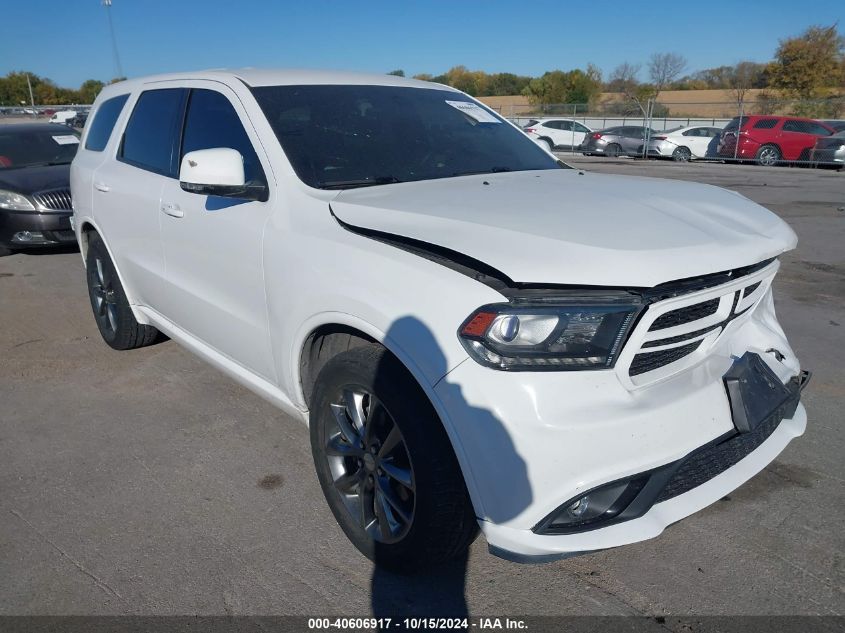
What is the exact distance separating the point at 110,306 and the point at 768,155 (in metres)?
21.6

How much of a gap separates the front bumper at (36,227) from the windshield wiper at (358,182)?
6526 millimetres

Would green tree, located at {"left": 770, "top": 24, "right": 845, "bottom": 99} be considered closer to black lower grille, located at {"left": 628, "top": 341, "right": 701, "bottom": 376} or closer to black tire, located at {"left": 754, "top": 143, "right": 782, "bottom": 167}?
black tire, located at {"left": 754, "top": 143, "right": 782, "bottom": 167}

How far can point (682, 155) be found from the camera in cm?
2405

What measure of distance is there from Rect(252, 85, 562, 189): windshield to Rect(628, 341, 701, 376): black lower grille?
1.48 metres

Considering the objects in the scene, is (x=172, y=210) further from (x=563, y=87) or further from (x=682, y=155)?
(x=563, y=87)

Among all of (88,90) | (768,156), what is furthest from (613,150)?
(88,90)

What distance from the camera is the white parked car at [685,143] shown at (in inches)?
930

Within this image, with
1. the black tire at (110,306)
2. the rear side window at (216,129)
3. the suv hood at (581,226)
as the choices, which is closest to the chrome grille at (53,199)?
the black tire at (110,306)

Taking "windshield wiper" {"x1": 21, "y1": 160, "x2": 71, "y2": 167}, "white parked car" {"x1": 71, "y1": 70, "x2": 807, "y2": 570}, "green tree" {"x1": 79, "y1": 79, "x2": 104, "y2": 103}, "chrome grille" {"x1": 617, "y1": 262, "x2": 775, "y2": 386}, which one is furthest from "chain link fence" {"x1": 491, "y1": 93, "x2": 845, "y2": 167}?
"green tree" {"x1": 79, "y1": 79, "x2": 104, "y2": 103}

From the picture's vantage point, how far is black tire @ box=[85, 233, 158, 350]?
4.73 meters

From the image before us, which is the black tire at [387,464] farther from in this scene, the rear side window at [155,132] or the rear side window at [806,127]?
the rear side window at [806,127]

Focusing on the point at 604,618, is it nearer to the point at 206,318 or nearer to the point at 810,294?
the point at 206,318

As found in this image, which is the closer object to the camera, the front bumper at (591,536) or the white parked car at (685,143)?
the front bumper at (591,536)

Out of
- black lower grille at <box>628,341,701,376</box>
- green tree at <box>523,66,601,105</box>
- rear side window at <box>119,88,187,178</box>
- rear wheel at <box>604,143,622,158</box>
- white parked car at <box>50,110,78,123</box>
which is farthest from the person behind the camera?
green tree at <box>523,66,601,105</box>
